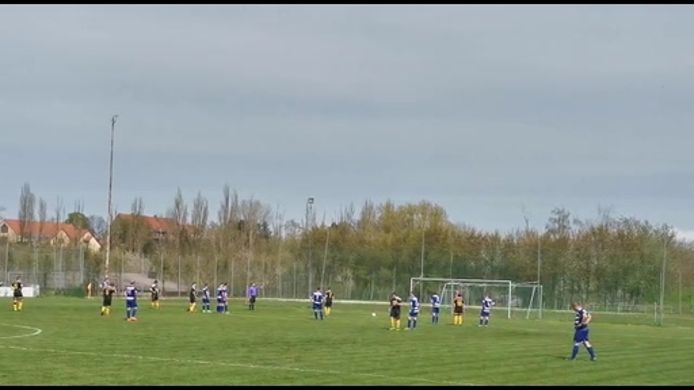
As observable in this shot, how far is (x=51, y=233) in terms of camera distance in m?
128

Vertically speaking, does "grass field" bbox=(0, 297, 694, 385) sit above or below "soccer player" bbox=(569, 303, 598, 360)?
below

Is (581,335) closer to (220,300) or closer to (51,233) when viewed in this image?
(220,300)

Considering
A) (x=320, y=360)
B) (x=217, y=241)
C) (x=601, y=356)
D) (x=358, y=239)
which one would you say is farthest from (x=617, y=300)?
(x=320, y=360)

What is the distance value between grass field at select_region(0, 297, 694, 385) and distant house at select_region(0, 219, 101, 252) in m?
74.5

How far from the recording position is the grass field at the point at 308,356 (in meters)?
22.9

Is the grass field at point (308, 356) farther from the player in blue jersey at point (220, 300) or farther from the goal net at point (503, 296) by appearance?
the goal net at point (503, 296)

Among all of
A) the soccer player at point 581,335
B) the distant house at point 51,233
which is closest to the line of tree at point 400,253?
the distant house at point 51,233

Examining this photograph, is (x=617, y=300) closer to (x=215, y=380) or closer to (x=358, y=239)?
(x=358, y=239)

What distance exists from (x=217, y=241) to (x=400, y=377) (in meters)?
97.2

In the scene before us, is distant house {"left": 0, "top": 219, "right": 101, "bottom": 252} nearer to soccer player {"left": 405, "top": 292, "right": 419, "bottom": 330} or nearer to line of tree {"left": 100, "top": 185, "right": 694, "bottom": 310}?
line of tree {"left": 100, "top": 185, "right": 694, "bottom": 310}

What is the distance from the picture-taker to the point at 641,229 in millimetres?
100188

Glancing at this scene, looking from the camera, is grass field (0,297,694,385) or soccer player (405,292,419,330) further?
soccer player (405,292,419,330)

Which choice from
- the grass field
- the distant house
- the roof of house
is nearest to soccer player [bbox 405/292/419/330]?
the grass field

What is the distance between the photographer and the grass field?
2286 cm
